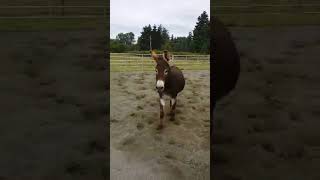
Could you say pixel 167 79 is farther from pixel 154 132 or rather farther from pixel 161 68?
pixel 154 132

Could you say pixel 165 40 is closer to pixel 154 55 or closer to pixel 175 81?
pixel 154 55

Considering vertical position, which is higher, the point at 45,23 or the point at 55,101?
the point at 45,23

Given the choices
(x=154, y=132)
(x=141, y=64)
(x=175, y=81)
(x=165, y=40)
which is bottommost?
(x=154, y=132)

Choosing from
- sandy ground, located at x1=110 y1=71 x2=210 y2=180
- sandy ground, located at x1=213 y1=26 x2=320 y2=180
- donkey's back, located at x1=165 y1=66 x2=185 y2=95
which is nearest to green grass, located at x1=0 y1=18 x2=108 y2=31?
sandy ground, located at x1=110 y1=71 x2=210 y2=180

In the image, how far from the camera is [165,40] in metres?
2.83

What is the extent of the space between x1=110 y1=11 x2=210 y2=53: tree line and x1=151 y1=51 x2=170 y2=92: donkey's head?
6 cm

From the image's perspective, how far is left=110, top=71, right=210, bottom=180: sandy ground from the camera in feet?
8.98

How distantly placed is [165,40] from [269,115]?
0.86m

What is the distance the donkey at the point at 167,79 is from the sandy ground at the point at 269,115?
1.16 feet

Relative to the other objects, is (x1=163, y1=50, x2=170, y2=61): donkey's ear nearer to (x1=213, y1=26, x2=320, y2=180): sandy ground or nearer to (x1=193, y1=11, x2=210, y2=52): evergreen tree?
(x1=193, y1=11, x2=210, y2=52): evergreen tree

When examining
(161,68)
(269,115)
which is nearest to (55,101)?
(161,68)

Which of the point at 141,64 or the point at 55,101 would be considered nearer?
the point at 55,101

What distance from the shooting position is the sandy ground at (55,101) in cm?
259

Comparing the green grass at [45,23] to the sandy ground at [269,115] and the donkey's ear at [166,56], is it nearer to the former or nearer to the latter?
the donkey's ear at [166,56]
